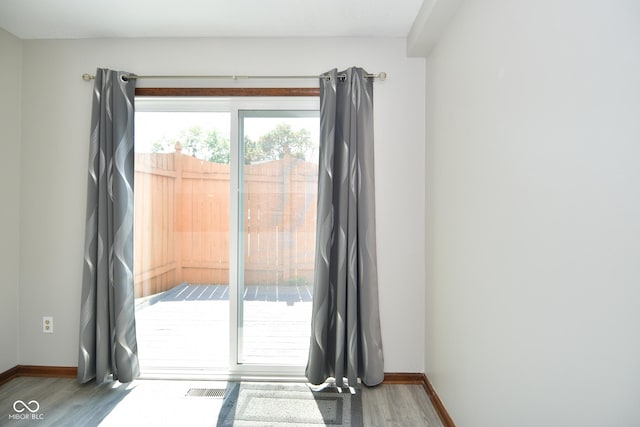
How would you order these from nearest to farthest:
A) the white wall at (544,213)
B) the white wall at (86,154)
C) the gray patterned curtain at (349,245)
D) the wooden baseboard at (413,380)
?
the white wall at (544,213) < the wooden baseboard at (413,380) < the gray patterned curtain at (349,245) < the white wall at (86,154)

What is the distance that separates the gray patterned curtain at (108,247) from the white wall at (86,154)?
0.72 feet

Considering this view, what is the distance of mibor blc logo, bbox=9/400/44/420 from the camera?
2.20 metres

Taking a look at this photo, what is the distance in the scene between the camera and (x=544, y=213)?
121cm

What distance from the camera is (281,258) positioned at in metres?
2.80

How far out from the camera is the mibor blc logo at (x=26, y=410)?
2.20m

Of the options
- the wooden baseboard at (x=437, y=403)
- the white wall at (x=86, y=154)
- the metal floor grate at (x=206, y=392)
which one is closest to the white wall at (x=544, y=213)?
the wooden baseboard at (x=437, y=403)

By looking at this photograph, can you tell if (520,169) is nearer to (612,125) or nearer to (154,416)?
(612,125)

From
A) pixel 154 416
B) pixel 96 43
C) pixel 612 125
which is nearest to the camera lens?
pixel 612 125

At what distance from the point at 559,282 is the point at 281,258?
198 cm

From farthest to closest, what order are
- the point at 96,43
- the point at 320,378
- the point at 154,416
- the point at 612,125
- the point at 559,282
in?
the point at 96,43
the point at 320,378
the point at 154,416
the point at 559,282
the point at 612,125

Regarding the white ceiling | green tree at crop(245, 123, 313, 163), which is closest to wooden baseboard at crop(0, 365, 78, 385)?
green tree at crop(245, 123, 313, 163)

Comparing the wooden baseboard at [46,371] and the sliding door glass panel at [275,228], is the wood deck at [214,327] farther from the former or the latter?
the wooden baseboard at [46,371]

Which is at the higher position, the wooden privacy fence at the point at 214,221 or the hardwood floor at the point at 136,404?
the wooden privacy fence at the point at 214,221

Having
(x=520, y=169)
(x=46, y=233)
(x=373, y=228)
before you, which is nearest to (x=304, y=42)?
(x=373, y=228)
